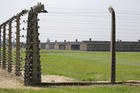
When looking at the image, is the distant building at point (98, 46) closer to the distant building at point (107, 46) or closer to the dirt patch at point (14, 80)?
the distant building at point (107, 46)

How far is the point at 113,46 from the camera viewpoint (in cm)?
962

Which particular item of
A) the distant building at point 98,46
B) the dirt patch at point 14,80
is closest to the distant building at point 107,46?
the distant building at point 98,46

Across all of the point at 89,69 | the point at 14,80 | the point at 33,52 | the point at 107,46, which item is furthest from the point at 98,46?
the point at 107,46

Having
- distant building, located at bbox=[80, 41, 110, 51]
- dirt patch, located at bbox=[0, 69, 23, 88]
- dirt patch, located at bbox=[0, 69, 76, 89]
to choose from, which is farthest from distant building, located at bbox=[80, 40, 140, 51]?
dirt patch, located at bbox=[0, 69, 23, 88]

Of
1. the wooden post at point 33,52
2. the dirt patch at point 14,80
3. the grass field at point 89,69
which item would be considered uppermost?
the wooden post at point 33,52

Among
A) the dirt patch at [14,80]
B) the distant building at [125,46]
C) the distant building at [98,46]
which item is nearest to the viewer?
the dirt patch at [14,80]

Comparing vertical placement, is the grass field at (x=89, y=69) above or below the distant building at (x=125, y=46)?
below

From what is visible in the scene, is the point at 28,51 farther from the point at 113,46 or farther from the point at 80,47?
the point at 80,47

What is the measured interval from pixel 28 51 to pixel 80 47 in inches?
3441

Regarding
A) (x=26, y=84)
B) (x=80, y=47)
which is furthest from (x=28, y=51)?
(x=80, y=47)

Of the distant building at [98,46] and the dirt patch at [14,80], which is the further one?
the distant building at [98,46]

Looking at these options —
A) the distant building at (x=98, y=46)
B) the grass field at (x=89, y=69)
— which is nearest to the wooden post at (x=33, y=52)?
the grass field at (x=89, y=69)

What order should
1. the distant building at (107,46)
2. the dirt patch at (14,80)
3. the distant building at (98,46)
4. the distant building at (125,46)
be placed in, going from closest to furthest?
1. the dirt patch at (14,80)
2. the distant building at (125,46)
3. the distant building at (107,46)
4. the distant building at (98,46)

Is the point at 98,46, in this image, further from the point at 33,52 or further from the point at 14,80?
the point at 33,52
